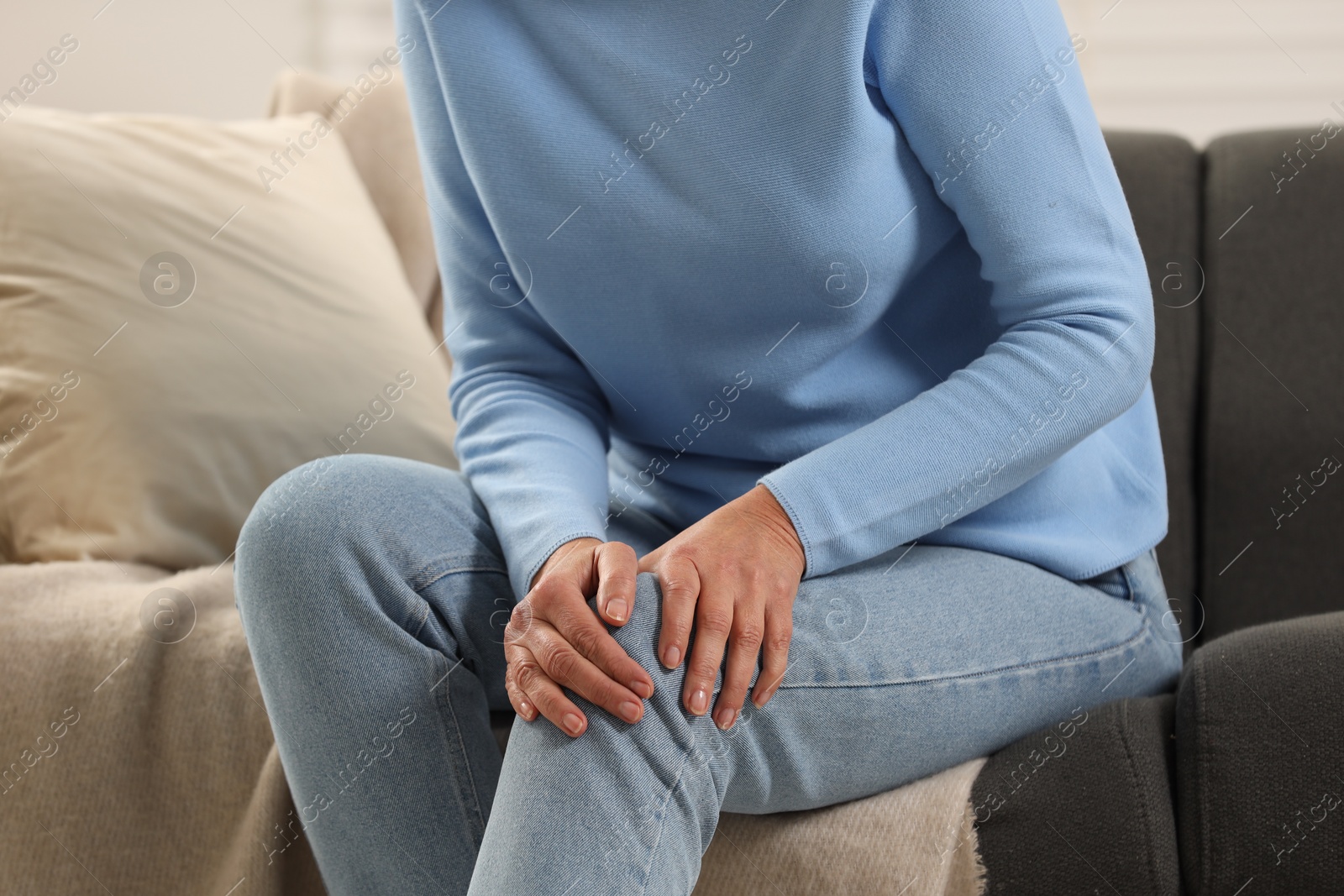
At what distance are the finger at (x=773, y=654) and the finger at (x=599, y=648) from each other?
63 millimetres

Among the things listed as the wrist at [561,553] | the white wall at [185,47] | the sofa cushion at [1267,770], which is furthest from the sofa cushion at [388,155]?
the sofa cushion at [1267,770]

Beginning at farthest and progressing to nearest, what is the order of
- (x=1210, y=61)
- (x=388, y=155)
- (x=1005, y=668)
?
(x=1210, y=61), (x=388, y=155), (x=1005, y=668)

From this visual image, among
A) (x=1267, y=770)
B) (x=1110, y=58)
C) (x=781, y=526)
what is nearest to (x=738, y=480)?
(x=781, y=526)

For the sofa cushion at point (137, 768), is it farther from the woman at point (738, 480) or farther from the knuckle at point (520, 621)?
the knuckle at point (520, 621)

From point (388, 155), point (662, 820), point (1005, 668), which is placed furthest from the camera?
point (388, 155)

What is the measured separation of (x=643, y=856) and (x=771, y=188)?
417 millimetres

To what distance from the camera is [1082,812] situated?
2.02 ft

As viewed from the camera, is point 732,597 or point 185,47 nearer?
point 732,597

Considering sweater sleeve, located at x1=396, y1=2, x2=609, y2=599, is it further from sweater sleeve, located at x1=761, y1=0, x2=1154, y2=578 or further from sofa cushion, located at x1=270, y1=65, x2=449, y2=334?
sofa cushion, located at x1=270, y1=65, x2=449, y2=334

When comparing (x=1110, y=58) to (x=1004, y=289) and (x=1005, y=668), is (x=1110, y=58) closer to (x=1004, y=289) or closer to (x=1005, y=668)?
(x=1004, y=289)

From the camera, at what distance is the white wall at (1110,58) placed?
1.54m

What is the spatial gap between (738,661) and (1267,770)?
1.07 feet

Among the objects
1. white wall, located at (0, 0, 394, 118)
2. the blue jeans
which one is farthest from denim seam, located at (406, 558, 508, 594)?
white wall, located at (0, 0, 394, 118)

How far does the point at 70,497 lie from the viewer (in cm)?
93
